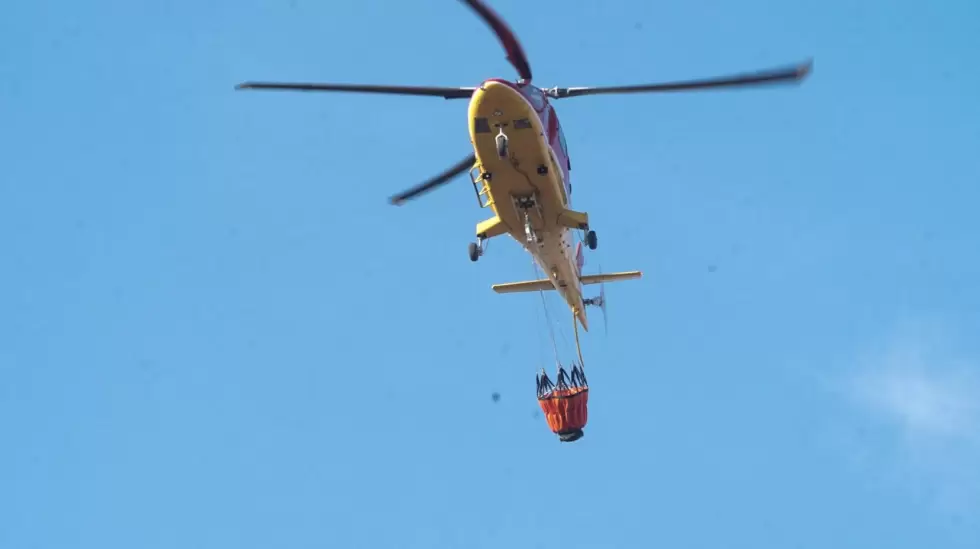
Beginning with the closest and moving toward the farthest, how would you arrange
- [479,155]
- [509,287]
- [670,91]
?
[670,91]
[479,155]
[509,287]

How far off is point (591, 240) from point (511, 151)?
4.11 m

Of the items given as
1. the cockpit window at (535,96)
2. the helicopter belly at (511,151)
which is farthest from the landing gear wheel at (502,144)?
the cockpit window at (535,96)

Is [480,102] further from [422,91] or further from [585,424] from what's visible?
[585,424]

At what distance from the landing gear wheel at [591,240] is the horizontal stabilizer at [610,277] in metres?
4.89

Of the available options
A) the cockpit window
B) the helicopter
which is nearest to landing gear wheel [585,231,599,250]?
the helicopter

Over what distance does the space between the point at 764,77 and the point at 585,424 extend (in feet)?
42.8

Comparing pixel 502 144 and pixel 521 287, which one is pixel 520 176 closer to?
pixel 502 144

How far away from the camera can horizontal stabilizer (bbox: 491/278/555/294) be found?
35.0m

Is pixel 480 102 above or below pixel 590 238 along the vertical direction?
above

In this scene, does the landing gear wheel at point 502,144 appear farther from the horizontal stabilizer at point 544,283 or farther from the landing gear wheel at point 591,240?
the horizontal stabilizer at point 544,283

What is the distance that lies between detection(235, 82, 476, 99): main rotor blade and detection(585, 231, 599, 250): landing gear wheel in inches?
218

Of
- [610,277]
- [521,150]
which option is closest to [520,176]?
[521,150]

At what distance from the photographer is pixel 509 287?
35.3 metres

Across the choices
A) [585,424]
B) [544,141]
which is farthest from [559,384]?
[544,141]
